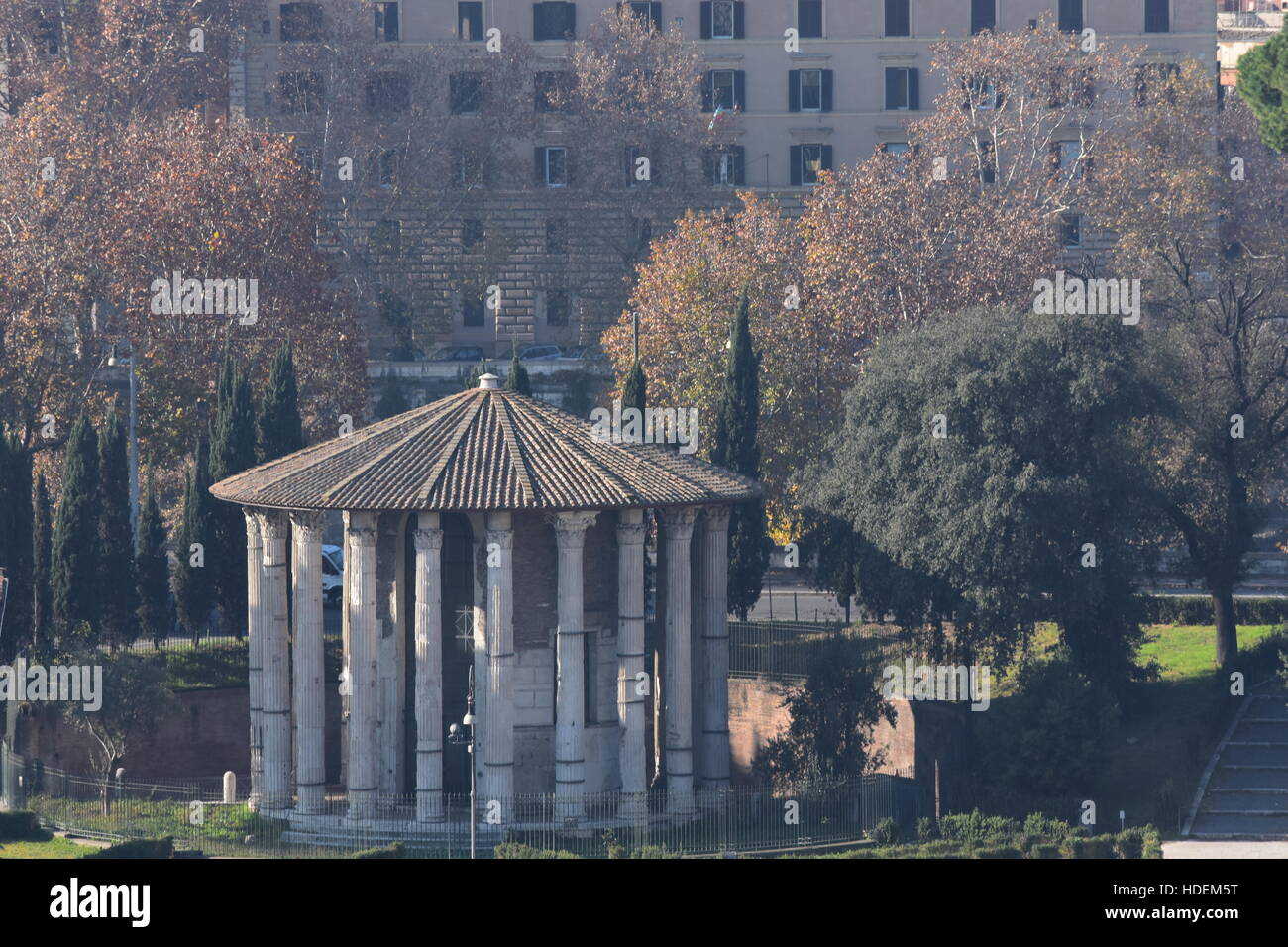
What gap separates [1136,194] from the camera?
93000 millimetres

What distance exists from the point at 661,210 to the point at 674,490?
47.0m

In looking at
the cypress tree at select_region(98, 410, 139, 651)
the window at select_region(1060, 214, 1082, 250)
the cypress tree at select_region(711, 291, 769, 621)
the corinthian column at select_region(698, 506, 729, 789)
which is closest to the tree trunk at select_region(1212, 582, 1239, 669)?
the cypress tree at select_region(711, 291, 769, 621)

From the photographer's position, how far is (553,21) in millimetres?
103500

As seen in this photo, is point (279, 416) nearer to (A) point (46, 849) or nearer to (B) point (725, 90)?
(A) point (46, 849)

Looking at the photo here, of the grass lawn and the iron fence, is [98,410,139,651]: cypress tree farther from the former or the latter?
the grass lawn

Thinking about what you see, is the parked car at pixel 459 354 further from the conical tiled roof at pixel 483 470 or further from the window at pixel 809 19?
the conical tiled roof at pixel 483 470

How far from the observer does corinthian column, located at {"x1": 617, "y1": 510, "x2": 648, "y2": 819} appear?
176ft

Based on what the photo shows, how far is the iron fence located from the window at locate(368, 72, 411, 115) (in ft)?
162

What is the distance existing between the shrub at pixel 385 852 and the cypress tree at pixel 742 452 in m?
16.4

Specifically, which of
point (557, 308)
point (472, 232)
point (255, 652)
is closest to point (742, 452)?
point (255, 652)

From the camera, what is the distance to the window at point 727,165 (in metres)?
103

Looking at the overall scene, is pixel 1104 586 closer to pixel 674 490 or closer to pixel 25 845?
pixel 674 490

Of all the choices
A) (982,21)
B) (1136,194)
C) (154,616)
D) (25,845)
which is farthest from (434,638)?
(982,21)

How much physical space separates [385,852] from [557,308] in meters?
54.6
